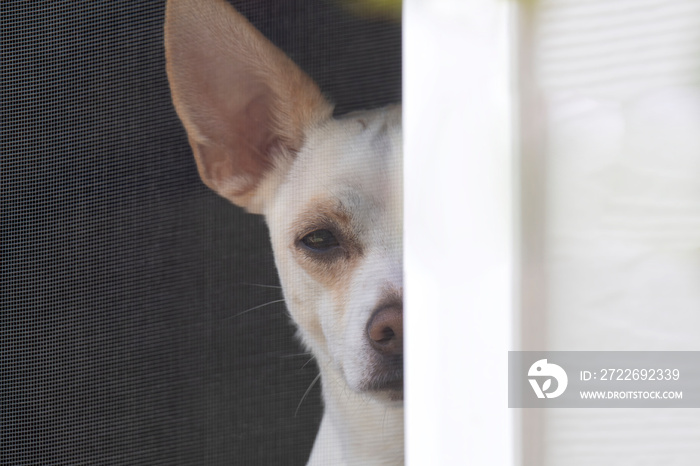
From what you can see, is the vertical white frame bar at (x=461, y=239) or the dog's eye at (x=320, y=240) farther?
the dog's eye at (x=320, y=240)

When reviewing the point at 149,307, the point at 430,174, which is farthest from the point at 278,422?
the point at 430,174

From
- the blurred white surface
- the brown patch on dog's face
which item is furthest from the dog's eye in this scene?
the blurred white surface

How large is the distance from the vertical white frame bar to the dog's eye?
0.10 metres

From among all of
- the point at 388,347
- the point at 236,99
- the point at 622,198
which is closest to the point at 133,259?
the point at 236,99

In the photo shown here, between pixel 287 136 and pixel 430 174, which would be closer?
pixel 430 174

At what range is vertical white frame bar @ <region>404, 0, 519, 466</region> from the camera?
60cm

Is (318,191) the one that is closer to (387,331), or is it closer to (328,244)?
(328,244)

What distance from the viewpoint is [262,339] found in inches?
28.6

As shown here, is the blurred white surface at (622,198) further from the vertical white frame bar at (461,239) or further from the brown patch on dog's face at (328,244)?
the brown patch on dog's face at (328,244)

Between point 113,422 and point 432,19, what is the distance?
560mm

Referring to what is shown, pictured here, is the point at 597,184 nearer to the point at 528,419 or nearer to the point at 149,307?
the point at 528,419

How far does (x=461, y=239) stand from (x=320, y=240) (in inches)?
6.7

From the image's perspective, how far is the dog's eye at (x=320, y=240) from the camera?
708mm

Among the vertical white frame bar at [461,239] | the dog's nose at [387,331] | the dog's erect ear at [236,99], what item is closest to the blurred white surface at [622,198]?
the vertical white frame bar at [461,239]
